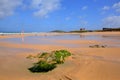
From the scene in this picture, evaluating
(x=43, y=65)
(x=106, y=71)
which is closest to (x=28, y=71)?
(x=43, y=65)

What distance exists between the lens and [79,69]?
670 cm

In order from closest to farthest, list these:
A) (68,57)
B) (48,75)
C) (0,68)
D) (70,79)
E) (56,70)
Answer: (70,79), (48,75), (56,70), (0,68), (68,57)

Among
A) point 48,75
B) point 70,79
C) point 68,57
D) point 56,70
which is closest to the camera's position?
point 70,79

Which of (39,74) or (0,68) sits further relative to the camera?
(0,68)

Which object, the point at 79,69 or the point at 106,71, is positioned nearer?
the point at 106,71

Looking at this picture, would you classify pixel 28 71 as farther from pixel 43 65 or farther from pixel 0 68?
pixel 0 68

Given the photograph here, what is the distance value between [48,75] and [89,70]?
137 cm

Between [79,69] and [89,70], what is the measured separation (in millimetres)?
375

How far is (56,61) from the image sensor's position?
7789mm

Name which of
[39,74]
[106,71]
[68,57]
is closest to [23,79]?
[39,74]

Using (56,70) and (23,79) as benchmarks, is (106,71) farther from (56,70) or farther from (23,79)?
(23,79)

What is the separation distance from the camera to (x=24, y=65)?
25.6 feet

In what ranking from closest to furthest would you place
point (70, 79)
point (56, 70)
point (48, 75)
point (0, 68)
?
point (70, 79), point (48, 75), point (56, 70), point (0, 68)

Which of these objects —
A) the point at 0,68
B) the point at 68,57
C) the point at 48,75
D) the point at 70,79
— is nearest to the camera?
the point at 70,79
